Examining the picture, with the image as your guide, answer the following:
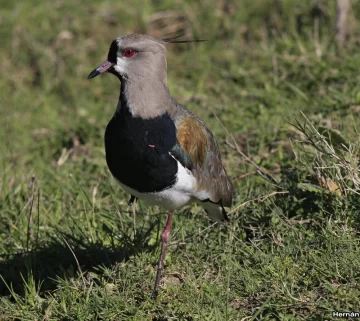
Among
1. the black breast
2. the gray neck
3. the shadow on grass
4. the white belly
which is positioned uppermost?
the gray neck

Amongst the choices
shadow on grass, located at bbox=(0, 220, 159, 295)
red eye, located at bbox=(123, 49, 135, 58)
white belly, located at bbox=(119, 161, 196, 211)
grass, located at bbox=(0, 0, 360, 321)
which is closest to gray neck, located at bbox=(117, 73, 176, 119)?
red eye, located at bbox=(123, 49, 135, 58)

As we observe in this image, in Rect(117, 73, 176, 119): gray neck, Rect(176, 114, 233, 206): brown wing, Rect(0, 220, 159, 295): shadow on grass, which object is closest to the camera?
Rect(117, 73, 176, 119): gray neck

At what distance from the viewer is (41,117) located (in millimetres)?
7047

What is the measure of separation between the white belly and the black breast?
0.04 meters

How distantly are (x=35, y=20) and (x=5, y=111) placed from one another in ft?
4.62

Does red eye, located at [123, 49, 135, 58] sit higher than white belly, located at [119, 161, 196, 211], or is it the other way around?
red eye, located at [123, 49, 135, 58]

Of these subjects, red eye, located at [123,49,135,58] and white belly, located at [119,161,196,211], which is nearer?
white belly, located at [119,161,196,211]

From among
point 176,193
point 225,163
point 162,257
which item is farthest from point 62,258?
point 225,163

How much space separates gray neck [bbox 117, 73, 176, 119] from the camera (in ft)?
13.0

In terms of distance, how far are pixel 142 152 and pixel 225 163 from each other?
1615 millimetres

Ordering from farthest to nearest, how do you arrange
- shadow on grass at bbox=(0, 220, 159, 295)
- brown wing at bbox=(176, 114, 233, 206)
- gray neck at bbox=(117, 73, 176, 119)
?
1. shadow on grass at bbox=(0, 220, 159, 295)
2. brown wing at bbox=(176, 114, 233, 206)
3. gray neck at bbox=(117, 73, 176, 119)

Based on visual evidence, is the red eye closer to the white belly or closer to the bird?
the bird

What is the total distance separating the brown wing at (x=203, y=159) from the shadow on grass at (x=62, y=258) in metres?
0.50

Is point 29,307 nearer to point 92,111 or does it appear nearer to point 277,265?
point 277,265
